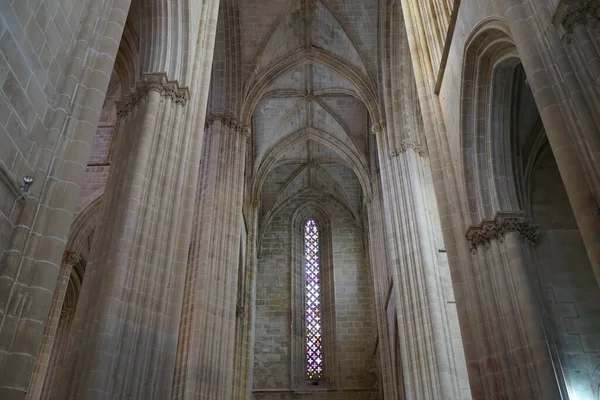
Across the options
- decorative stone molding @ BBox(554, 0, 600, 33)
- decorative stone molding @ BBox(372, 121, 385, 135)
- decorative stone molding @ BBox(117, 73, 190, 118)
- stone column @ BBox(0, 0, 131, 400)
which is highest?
decorative stone molding @ BBox(372, 121, 385, 135)

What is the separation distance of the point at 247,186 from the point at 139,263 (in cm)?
1464

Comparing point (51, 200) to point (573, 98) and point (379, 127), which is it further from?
point (379, 127)

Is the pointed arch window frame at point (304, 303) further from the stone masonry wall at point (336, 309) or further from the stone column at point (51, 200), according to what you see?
the stone column at point (51, 200)

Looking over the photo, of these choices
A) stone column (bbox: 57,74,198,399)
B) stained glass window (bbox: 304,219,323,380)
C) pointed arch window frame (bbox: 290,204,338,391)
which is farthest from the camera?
stained glass window (bbox: 304,219,323,380)

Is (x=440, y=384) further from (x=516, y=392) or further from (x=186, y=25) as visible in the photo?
(x=186, y=25)

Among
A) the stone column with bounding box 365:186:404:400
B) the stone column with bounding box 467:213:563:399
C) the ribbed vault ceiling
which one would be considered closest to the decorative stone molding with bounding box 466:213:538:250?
the stone column with bounding box 467:213:563:399

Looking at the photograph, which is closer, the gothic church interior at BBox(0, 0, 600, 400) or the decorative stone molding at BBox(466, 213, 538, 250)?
the gothic church interior at BBox(0, 0, 600, 400)

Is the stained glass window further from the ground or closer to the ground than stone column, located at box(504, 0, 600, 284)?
further from the ground

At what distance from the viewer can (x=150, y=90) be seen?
8.86 m

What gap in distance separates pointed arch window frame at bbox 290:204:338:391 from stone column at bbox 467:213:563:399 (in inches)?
584

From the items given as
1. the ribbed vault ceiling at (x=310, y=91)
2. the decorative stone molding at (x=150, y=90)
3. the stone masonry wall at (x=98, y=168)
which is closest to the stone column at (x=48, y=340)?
the stone masonry wall at (x=98, y=168)

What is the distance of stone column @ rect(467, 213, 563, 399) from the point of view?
732 centimetres

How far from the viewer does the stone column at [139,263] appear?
263 inches

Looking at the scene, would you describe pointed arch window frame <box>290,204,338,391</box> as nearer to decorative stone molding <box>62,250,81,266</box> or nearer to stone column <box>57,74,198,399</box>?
decorative stone molding <box>62,250,81,266</box>
